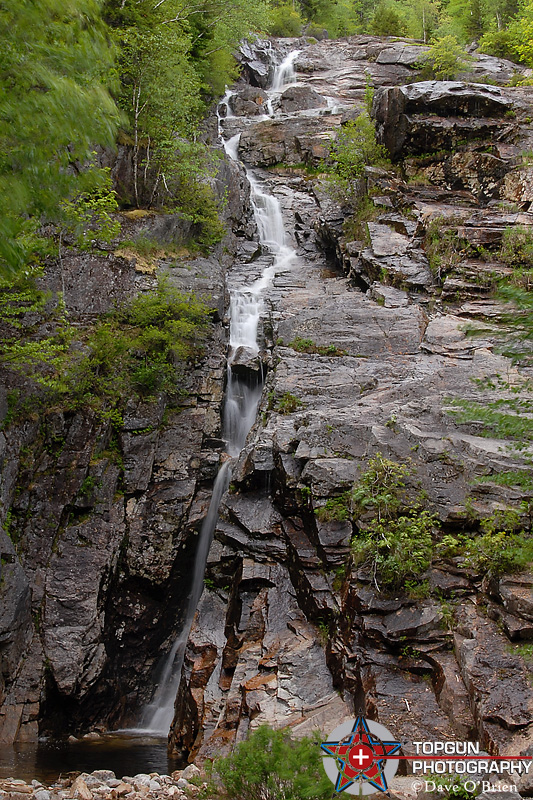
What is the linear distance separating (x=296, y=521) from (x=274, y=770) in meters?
5.52

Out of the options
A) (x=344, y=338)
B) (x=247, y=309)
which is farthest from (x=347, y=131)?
(x=344, y=338)

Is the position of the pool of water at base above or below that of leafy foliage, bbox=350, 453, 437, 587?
below

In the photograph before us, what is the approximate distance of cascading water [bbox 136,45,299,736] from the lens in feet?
37.4

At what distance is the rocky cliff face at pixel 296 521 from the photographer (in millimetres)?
7008

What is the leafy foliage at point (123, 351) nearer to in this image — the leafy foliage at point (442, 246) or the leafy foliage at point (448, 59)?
the leafy foliage at point (442, 246)

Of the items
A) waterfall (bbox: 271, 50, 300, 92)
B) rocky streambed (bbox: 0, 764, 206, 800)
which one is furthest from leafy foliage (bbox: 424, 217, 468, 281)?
waterfall (bbox: 271, 50, 300, 92)

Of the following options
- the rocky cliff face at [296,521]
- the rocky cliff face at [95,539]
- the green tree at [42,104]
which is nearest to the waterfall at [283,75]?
the rocky cliff face at [296,521]

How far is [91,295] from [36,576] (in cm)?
709

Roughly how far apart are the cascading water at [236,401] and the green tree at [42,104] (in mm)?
8998

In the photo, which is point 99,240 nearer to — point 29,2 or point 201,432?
point 201,432

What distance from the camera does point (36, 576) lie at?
1094cm

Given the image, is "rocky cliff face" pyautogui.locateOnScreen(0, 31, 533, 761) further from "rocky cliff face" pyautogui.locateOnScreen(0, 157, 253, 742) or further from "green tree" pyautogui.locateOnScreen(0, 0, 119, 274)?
"green tree" pyautogui.locateOnScreen(0, 0, 119, 274)

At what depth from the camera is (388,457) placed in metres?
9.07

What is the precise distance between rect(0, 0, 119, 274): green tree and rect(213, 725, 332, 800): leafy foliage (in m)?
4.88
